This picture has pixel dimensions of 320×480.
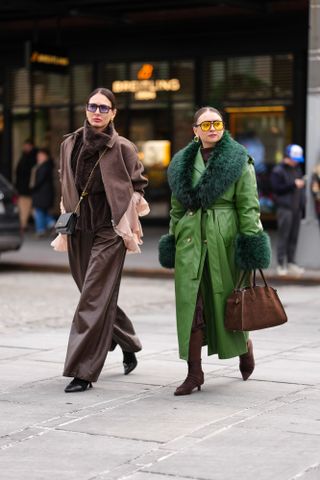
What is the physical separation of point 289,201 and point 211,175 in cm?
838

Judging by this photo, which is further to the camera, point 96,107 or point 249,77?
point 249,77

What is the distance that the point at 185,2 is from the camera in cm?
2036

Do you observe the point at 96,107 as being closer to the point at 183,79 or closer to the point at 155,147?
the point at 183,79

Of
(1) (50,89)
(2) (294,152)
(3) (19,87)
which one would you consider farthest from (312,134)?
(3) (19,87)

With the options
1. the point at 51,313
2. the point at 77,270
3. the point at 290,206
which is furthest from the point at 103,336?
the point at 290,206

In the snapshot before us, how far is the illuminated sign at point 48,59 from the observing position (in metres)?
21.3

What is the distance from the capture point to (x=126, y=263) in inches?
683

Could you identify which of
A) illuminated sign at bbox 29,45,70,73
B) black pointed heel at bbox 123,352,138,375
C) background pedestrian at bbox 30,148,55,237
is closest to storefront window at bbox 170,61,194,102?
illuminated sign at bbox 29,45,70,73

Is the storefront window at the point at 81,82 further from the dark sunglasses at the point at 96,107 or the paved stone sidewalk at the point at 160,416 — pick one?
the dark sunglasses at the point at 96,107

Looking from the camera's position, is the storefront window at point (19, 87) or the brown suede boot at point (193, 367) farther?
the storefront window at point (19, 87)

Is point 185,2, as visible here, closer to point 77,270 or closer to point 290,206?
point 290,206

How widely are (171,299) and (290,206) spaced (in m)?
2.81

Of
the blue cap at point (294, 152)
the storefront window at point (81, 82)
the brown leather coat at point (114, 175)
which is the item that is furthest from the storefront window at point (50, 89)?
the brown leather coat at point (114, 175)

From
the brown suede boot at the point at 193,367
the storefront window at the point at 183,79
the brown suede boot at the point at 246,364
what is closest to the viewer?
the brown suede boot at the point at 193,367
